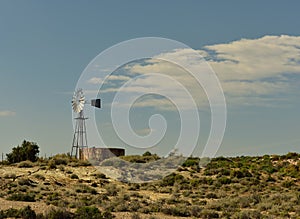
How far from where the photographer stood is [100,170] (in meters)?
46.1

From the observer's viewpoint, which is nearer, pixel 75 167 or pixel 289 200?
pixel 289 200

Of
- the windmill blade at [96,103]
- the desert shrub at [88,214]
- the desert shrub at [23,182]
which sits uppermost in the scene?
the windmill blade at [96,103]

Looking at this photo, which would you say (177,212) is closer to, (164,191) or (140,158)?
(164,191)

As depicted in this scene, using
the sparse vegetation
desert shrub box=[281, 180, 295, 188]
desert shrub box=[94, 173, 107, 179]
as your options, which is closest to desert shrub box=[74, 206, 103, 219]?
the sparse vegetation

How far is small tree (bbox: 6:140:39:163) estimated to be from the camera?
5456 centimetres

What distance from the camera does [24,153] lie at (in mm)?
54812

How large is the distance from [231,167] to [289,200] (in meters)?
20.0

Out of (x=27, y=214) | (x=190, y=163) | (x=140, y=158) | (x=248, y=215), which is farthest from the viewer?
(x=140, y=158)

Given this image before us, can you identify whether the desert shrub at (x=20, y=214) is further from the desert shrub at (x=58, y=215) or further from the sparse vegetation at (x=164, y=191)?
the desert shrub at (x=58, y=215)

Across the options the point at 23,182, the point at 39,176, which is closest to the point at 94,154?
the point at 39,176

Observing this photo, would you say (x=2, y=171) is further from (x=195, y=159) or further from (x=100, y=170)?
(x=195, y=159)

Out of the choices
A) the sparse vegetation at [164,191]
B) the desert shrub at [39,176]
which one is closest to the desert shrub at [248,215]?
the sparse vegetation at [164,191]

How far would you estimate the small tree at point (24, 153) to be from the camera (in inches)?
2148

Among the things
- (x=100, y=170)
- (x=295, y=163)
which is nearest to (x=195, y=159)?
(x=295, y=163)
